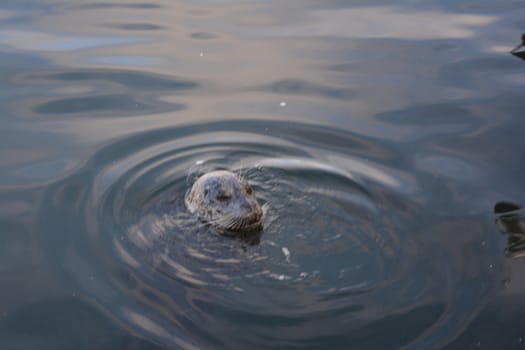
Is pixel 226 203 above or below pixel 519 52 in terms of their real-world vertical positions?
below

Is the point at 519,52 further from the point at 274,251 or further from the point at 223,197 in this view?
the point at 274,251

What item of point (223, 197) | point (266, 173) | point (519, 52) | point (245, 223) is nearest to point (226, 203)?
point (223, 197)

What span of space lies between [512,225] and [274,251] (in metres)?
1.83

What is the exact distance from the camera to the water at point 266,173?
430 centimetres

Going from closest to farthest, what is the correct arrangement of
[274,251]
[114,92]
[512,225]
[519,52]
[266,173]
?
[274,251], [512,225], [266,173], [114,92], [519,52]

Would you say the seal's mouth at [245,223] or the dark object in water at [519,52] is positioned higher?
the dark object in water at [519,52]

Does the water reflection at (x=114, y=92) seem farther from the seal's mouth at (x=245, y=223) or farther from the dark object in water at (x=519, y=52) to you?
the dark object in water at (x=519, y=52)

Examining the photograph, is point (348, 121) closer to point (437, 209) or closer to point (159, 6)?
point (437, 209)

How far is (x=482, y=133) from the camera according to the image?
6.70 metres

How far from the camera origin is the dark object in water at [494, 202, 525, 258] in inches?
194

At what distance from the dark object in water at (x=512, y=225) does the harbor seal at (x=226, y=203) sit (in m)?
1.85

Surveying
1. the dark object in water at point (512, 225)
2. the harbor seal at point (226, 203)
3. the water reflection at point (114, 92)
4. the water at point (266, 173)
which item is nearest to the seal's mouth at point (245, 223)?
the harbor seal at point (226, 203)

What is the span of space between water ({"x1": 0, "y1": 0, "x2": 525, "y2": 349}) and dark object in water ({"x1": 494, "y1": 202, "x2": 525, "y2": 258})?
0.02m

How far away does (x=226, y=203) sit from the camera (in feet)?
18.3
